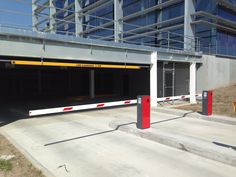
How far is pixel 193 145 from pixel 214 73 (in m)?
14.7

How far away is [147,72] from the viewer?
21.3 meters

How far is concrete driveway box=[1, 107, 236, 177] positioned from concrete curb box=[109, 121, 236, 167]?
169 millimetres


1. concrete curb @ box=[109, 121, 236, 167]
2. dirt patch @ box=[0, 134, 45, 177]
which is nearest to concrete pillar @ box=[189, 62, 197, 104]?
concrete curb @ box=[109, 121, 236, 167]

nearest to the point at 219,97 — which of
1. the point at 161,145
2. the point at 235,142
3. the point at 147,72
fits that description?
the point at 147,72

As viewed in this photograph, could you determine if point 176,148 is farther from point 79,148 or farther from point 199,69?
point 199,69

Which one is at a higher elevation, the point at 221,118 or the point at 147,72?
the point at 147,72

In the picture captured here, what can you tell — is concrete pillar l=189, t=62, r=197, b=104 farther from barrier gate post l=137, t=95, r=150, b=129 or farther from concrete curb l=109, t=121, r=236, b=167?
concrete curb l=109, t=121, r=236, b=167

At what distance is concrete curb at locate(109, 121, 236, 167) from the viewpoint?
5.25 m

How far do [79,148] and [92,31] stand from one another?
30.2 meters

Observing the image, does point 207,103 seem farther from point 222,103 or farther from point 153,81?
point 222,103

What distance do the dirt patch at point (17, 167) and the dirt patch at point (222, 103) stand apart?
952cm

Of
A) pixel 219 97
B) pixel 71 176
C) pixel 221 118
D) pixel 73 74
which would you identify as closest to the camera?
pixel 71 176

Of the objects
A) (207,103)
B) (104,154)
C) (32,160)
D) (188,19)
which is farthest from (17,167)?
(188,19)

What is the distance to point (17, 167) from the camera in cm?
491
